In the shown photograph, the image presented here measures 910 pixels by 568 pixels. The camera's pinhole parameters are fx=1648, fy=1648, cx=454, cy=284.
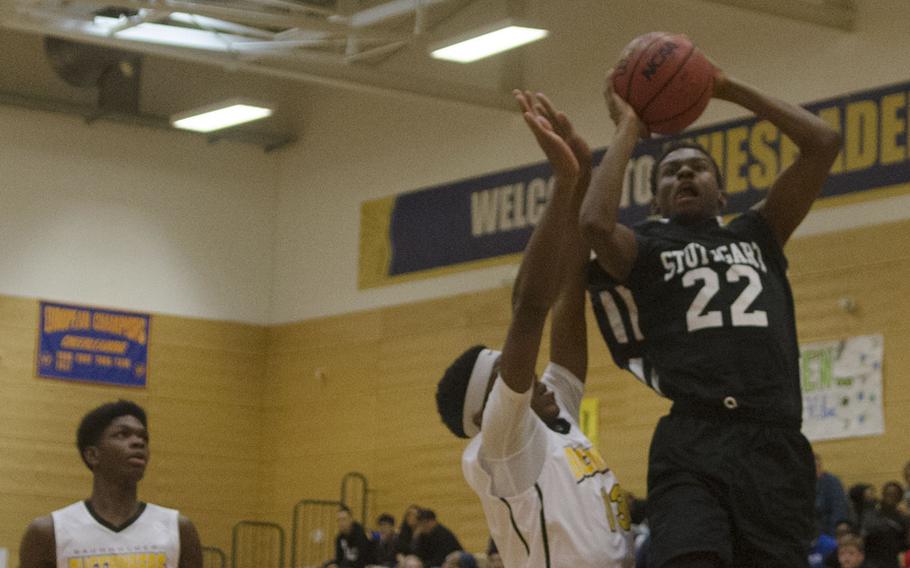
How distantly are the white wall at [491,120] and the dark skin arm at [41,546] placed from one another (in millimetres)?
9676

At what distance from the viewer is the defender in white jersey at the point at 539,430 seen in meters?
4.00

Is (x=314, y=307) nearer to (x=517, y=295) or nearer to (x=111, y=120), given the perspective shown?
(x=111, y=120)

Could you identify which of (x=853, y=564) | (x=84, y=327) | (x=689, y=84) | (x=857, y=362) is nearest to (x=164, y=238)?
(x=84, y=327)

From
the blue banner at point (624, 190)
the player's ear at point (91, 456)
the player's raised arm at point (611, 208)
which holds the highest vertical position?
the blue banner at point (624, 190)

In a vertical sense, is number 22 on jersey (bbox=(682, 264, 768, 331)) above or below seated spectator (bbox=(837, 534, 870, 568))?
above

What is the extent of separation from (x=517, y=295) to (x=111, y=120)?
16133mm

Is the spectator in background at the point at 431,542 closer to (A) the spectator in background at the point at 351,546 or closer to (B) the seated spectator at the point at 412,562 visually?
(B) the seated spectator at the point at 412,562

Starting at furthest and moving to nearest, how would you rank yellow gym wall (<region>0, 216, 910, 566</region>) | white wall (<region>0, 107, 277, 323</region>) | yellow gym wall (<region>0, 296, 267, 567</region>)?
white wall (<region>0, 107, 277, 323</region>)
yellow gym wall (<region>0, 296, 267, 567</region>)
yellow gym wall (<region>0, 216, 910, 566</region>)

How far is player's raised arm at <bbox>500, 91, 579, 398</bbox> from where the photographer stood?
3971mm

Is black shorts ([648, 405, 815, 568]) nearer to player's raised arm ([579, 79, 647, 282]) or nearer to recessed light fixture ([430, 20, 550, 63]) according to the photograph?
player's raised arm ([579, 79, 647, 282])

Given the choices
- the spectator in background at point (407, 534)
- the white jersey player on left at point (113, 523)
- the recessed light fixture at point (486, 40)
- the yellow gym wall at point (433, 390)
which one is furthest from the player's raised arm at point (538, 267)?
the spectator in background at point (407, 534)

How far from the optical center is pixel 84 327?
19.1 metres

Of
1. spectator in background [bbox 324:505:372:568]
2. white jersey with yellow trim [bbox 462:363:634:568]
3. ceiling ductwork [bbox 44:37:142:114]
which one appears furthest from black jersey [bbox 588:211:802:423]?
ceiling ductwork [bbox 44:37:142:114]

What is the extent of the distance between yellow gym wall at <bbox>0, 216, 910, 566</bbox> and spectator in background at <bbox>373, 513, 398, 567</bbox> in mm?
989
